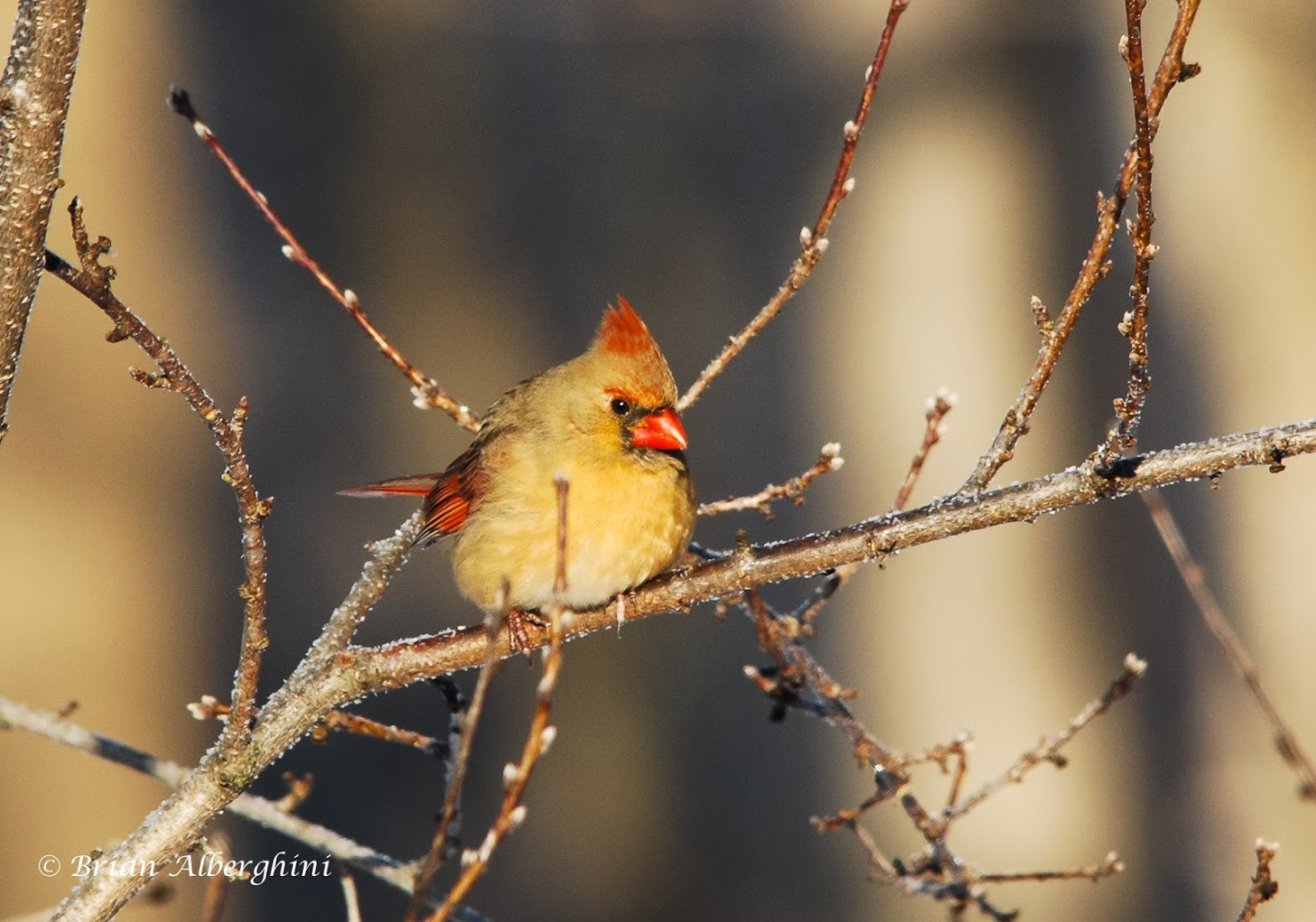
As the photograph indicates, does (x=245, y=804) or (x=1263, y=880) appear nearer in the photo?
(x=1263, y=880)

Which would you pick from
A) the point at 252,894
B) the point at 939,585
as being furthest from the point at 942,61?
the point at 252,894

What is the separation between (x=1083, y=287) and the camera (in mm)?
2107

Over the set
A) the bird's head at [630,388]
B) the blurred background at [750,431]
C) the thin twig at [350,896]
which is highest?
the blurred background at [750,431]

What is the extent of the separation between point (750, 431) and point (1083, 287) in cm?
544

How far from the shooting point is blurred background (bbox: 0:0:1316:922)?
6.28 metres

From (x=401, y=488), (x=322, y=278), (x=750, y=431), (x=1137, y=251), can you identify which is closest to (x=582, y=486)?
(x=401, y=488)

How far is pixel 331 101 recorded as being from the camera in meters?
7.96

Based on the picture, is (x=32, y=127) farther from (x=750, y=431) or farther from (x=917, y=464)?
(x=750, y=431)

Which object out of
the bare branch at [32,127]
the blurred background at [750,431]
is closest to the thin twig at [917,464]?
the bare branch at [32,127]

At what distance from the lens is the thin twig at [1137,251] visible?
183 centimetres

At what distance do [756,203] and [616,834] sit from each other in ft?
11.7

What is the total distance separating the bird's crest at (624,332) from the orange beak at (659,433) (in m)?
0.15

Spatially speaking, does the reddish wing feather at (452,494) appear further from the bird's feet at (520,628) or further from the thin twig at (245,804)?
the thin twig at (245,804)

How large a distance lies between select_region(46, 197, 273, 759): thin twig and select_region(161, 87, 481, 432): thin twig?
0.87 feet
